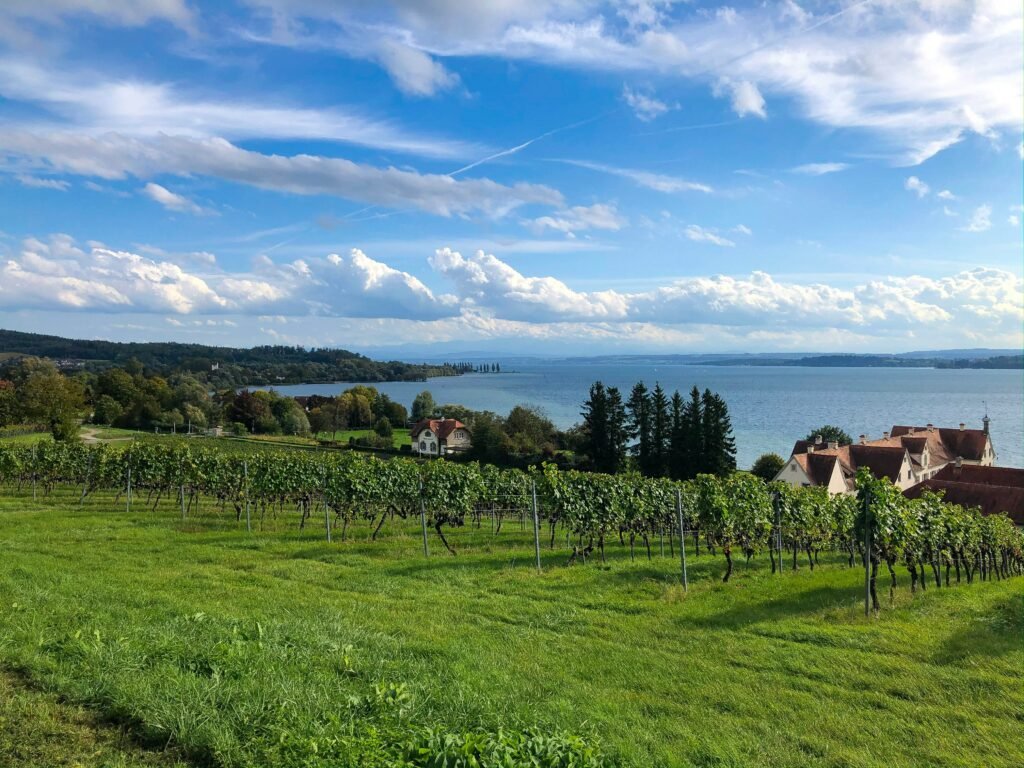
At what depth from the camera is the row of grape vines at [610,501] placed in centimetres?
1658

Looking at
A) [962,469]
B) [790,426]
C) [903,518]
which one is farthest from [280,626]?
[790,426]

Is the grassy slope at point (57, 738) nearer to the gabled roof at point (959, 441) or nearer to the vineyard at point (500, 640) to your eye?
the vineyard at point (500, 640)

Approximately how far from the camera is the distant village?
33781mm

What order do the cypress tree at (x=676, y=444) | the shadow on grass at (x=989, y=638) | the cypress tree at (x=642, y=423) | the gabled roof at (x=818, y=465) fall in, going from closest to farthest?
the shadow on grass at (x=989, y=638), the gabled roof at (x=818, y=465), the cypress tree at (x=676, y=444), the cypress tree at (x=642, y=423)

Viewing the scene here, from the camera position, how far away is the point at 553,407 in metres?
153

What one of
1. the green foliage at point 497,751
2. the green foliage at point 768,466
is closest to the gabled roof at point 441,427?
the green foliage at point 768,466

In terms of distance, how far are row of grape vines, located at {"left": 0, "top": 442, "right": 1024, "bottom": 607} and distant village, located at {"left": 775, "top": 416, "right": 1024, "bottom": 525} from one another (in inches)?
361

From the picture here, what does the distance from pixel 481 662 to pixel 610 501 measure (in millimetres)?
11967

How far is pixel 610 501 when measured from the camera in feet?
63.4

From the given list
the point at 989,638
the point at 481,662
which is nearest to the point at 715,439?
the point at 989,638

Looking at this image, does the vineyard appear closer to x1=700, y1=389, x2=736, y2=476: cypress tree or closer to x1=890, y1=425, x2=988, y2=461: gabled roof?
x1=700, y1=389, x2=736, y2=476: cypress tree

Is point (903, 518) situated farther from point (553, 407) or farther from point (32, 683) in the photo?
point (553, 407)

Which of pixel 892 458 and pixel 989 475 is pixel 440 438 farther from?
pixel 989 475

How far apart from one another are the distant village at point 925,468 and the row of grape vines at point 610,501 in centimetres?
916
